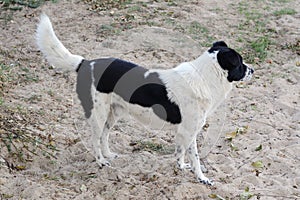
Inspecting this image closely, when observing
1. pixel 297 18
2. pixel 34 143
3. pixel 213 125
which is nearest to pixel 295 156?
pixel 213 125

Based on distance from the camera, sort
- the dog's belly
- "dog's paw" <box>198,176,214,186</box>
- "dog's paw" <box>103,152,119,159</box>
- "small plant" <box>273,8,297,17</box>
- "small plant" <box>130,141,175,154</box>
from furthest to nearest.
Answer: "small plant" <box>273,8,297,17</box>, "small plant" <box>130,141,175,154</box>, "dog's paw" <box>103,152,119,159</box>, "dog's paw" <box>198,176,214,186</box>, the dog's belly

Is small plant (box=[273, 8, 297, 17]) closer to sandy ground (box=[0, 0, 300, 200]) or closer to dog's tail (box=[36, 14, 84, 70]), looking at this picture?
sandy ground (box=[0, 0, 300, 200])

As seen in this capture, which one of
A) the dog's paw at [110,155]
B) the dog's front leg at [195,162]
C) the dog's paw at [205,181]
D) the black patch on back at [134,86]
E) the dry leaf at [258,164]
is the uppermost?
the black patch on back at [134,86]

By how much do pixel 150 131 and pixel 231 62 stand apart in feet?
5.62

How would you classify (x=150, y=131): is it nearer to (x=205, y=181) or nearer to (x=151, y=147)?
(x=151, y=147)

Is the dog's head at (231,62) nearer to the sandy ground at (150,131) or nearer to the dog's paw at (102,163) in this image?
the sandy ground at (150,131)

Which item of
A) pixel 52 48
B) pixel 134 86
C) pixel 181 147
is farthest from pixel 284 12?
pixel 52 48

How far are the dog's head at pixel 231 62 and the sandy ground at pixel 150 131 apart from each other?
1104mm

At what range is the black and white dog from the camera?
463 centimetres

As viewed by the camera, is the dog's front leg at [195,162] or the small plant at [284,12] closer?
the dog's front leg at [195,162]

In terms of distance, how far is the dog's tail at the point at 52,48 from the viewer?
15.7 ft

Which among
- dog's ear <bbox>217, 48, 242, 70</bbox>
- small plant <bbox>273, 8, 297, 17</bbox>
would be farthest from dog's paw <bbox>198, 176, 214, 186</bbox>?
small plant <bbox>273, 8, 297, 17</bbox>

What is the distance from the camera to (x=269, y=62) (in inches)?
305

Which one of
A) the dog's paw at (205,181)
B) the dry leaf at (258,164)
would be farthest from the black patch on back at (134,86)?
Result: the dry leaf at (258,164)
